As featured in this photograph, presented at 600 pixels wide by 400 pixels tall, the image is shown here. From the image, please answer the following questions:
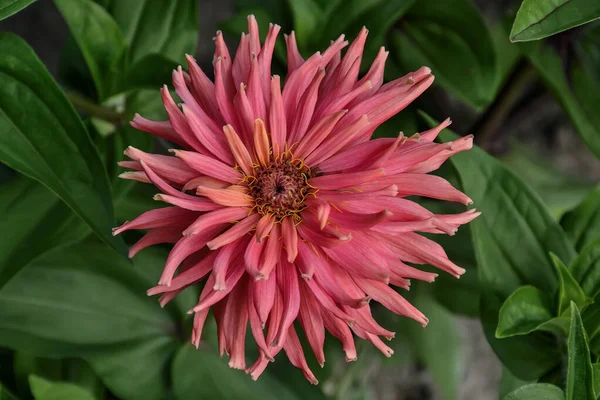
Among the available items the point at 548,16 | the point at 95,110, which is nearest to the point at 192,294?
the point at 95,110

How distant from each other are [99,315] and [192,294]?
10 centimetres

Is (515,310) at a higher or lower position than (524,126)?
higher

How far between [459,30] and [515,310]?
33 centimetres

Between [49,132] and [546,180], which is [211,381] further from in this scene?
[546,180]

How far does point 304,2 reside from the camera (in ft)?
2.00

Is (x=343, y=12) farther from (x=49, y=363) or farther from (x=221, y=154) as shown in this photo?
(x=49, y=363)

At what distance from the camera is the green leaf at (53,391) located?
50 cm

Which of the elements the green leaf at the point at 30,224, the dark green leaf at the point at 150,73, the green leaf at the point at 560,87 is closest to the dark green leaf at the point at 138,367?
the green leaf at the point at 30,224

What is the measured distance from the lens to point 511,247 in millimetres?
529

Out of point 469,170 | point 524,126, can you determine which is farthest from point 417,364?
point 469,170

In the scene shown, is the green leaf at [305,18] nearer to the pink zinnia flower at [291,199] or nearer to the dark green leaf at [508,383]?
the pink zinnia flower at [291,199]

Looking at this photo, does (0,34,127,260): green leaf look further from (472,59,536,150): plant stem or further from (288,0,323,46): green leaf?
(472,59,536,150): plant stem

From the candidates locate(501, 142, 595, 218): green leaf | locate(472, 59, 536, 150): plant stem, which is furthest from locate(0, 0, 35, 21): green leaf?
locate(501, 142, 595, 218): green leaf

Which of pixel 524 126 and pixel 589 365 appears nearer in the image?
pixel 589 365
